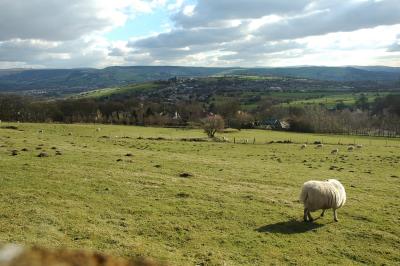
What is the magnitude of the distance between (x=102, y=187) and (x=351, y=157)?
35.4m

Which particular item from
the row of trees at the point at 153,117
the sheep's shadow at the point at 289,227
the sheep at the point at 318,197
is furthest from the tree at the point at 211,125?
the sheep's shadow at the point at 289,227

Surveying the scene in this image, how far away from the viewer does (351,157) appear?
48750 millimetres

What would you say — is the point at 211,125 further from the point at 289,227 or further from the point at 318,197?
the point at 289,227

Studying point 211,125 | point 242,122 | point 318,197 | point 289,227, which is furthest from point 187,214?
point 242,122

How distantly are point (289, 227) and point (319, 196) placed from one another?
240cm

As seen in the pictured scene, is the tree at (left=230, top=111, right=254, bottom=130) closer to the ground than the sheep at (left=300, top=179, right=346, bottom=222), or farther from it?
closer to the ground

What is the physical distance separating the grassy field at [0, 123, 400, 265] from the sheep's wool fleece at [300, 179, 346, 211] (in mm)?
951

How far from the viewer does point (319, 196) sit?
66.3ft

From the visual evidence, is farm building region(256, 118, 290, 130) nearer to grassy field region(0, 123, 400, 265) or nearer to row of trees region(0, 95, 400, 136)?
row of trees region(0, 95, 400, 136)

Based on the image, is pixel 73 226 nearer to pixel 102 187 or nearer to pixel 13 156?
pixel 102 187

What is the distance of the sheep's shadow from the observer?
61.5 ft

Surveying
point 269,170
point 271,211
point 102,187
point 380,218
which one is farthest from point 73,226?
point 269,170

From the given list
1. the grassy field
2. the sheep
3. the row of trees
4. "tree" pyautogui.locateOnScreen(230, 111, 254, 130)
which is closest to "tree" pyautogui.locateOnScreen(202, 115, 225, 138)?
the row of trees

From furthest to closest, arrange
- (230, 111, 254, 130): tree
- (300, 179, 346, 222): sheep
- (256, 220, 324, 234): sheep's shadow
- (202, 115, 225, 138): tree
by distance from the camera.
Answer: (230, 111, 254, 130): tree
(202, 115, 225, 138): tree
(300, 179, 346, 222): sheep
(256, 220, 324, 234): sheep's shadow
